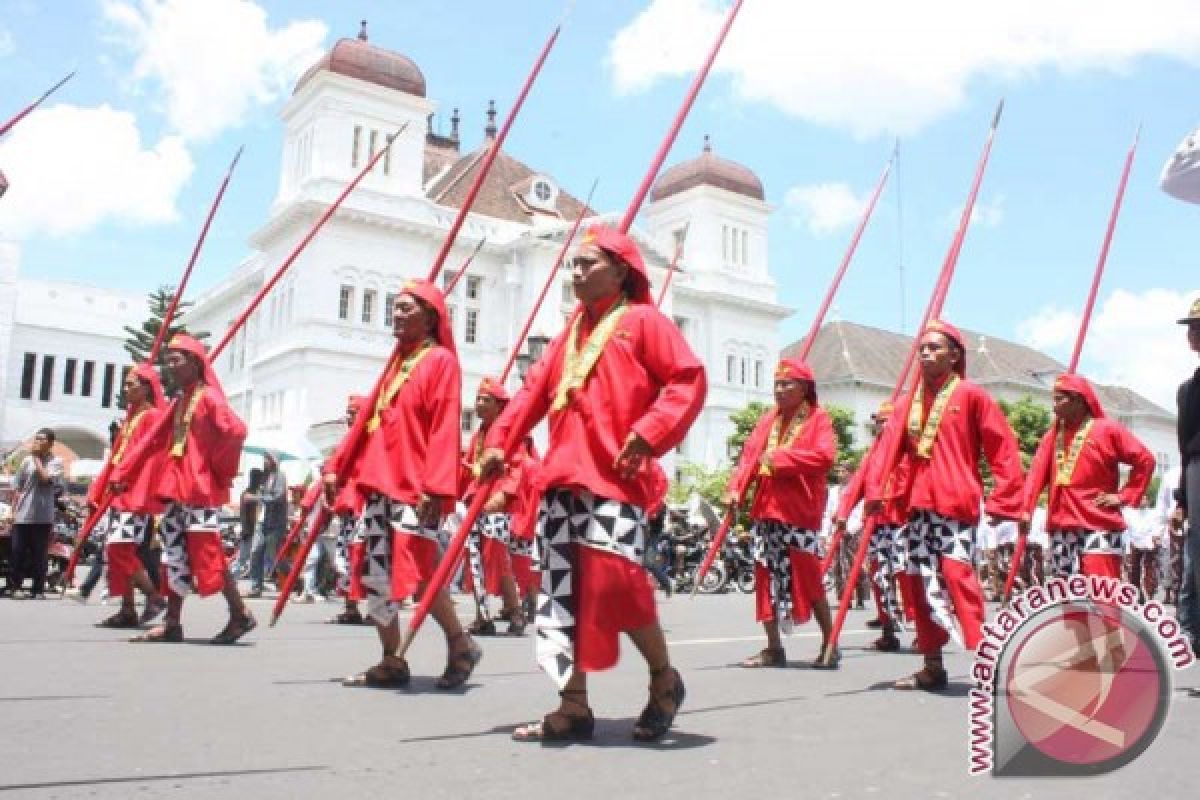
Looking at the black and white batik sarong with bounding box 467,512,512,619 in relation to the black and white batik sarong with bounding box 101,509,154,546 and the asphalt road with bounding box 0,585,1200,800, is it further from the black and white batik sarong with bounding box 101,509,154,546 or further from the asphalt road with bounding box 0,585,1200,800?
the black and white batik sarong with bounding box 101,509,154,546

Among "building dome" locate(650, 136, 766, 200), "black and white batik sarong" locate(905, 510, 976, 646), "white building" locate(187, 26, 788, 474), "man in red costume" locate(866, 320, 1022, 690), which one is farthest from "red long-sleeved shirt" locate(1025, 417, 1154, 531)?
"building dome" locate(650, 136, 766, 200)

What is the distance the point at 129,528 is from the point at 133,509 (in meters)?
0.25

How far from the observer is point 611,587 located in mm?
4145

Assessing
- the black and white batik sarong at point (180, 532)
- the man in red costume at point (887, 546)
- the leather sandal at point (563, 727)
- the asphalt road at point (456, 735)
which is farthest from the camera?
the black and white batik sarong at point (180, 532)

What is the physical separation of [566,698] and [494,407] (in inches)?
217

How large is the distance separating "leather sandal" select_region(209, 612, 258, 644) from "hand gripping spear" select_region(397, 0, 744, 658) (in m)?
2.68

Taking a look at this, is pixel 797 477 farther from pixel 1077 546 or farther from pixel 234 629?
pixel 234 629

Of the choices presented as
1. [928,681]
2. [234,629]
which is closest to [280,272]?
[234,629]

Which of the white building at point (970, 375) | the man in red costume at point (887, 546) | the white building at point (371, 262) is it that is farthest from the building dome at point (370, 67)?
the man in red costume at point (887, 546)

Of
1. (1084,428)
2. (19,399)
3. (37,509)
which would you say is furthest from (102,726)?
(19,399)

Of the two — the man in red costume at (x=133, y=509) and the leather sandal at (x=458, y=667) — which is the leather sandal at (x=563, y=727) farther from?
the man in red costume at (x=133, y=509)

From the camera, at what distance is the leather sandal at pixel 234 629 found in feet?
24.7

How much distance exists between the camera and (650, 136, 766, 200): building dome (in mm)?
61156

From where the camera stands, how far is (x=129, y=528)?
8.16m
